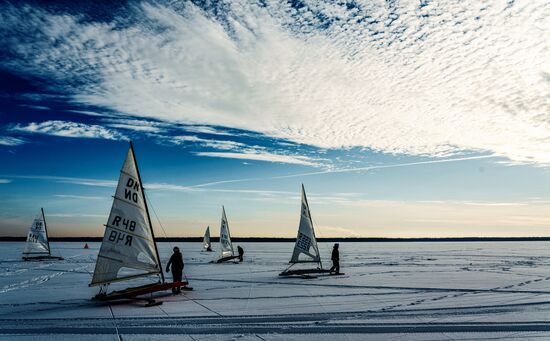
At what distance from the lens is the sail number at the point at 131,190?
579 inches

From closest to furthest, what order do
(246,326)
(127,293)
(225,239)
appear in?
(246,326) < (127,293) < (225,239)

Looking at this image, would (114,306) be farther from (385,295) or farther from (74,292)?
(385,295)

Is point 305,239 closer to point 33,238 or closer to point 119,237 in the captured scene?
point 119,237

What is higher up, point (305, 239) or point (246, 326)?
point (305, 239)

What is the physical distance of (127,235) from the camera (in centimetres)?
1465

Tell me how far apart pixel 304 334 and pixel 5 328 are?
687cm

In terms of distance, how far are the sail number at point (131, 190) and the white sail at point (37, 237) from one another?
2600 cm

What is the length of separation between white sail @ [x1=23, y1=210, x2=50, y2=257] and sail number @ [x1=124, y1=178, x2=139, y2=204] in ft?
85.3

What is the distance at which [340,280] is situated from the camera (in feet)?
70.4

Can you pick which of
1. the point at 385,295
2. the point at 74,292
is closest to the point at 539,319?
the point at 385,295

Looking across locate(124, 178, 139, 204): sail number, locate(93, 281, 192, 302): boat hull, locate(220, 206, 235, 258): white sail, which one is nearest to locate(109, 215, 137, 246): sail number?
locate(124, 178, 139, 204): sail number

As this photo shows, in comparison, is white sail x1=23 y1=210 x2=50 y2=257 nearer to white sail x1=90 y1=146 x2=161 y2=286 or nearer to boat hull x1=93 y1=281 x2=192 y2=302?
white sail x1=90 y1=146 x2=161 y2=286

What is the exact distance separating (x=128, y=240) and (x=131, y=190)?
1.62m

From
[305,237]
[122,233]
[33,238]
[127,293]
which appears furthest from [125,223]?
[33,238]
